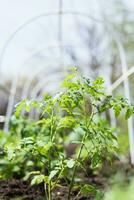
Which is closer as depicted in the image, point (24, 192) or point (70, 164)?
point (70, 164)

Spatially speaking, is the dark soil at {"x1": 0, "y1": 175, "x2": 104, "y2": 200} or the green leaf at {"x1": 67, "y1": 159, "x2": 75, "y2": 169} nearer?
the green leaf at {"x1": 67, "y1": 159, "x2": 75, "y2": 169}

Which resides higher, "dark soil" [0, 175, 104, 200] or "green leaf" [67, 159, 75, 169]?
"green leaf" [67, 159, 75, 169]

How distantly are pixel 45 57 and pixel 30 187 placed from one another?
8857mm

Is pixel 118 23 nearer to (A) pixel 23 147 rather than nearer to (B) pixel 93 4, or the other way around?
(B) pixel 93 4

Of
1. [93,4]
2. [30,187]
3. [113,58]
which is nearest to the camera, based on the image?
[30,187]

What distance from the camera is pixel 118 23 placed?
1117 centimetres

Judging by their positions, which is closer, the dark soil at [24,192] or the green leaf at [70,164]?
the green leaf at [70,164]

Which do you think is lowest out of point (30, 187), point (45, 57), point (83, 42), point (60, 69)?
point (30, 187)

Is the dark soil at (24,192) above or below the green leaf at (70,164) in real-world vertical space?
below

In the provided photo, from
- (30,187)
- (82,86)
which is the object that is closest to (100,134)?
(82,86)

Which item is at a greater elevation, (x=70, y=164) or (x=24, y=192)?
(x=70, y=164)

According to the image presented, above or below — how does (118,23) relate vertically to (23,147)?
above

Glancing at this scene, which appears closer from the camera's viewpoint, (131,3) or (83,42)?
(131,3)

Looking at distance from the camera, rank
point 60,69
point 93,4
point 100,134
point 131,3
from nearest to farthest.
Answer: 1. point 100,134
2. point 60,69
3. point 131,3
4. point 93,4
